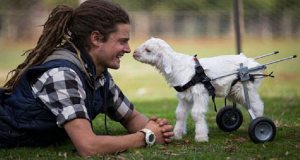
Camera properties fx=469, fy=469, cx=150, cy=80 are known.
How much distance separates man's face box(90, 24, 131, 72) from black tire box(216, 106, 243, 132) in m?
1.73

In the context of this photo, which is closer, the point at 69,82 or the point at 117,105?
the point at 69,82

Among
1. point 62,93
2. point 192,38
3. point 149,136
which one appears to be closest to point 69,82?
point 62,93

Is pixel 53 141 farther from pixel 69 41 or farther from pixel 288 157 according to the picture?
pixel 288 157

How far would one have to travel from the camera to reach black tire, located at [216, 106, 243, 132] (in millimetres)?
5973

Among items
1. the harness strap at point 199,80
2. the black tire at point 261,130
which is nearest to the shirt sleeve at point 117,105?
the harness strap at point 199,80

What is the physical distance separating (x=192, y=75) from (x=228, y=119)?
1094mm

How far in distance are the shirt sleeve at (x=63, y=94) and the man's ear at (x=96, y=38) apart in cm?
44

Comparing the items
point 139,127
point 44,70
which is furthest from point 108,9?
point 139,127

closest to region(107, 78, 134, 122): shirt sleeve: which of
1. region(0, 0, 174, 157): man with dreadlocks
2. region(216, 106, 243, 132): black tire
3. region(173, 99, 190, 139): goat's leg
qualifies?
region(0, 0, 174, 157): man with dreadlocks

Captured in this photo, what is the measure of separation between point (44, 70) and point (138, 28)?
1476 centimetres

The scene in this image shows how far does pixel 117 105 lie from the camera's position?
560 cm

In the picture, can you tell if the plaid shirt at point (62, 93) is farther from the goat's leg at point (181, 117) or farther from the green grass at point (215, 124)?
the goat's leg at point (181, 117)

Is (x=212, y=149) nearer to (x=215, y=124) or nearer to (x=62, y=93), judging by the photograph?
(x=62, y=93)

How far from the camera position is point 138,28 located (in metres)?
19.3
